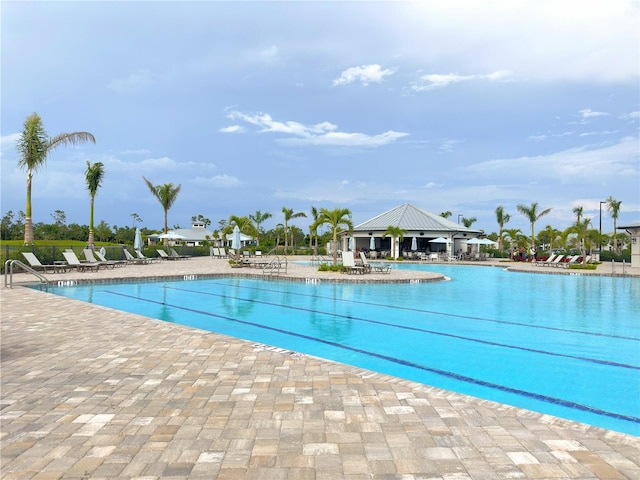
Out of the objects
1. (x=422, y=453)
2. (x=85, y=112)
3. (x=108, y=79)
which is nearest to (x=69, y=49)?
(x=108, y=79)

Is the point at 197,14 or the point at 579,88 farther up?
the point at 197,14

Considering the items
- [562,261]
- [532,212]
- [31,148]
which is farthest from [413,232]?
[31,148]

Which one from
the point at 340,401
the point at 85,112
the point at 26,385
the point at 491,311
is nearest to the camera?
the point at 340,401

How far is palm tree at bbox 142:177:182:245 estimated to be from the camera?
37781 mm

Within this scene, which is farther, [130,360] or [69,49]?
[69,49]

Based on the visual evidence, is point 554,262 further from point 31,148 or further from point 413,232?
point 31,148

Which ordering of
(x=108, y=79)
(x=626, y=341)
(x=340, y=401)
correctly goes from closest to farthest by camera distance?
1. (x=340, y=401)
2. (x=626, y=341)
3. (x=108, y=79)

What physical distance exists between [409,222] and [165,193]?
2150 centimetres

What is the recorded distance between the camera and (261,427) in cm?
317

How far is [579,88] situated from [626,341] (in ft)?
45.0

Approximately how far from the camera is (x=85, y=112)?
26.6 m

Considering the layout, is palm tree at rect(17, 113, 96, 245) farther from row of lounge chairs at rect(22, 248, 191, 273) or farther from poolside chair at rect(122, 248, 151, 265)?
poolside chair at rect(122, 248, 151, 265)

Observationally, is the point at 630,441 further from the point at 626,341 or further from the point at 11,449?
the point at 626,341

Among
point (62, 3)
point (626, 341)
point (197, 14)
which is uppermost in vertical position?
point (197, 14)
